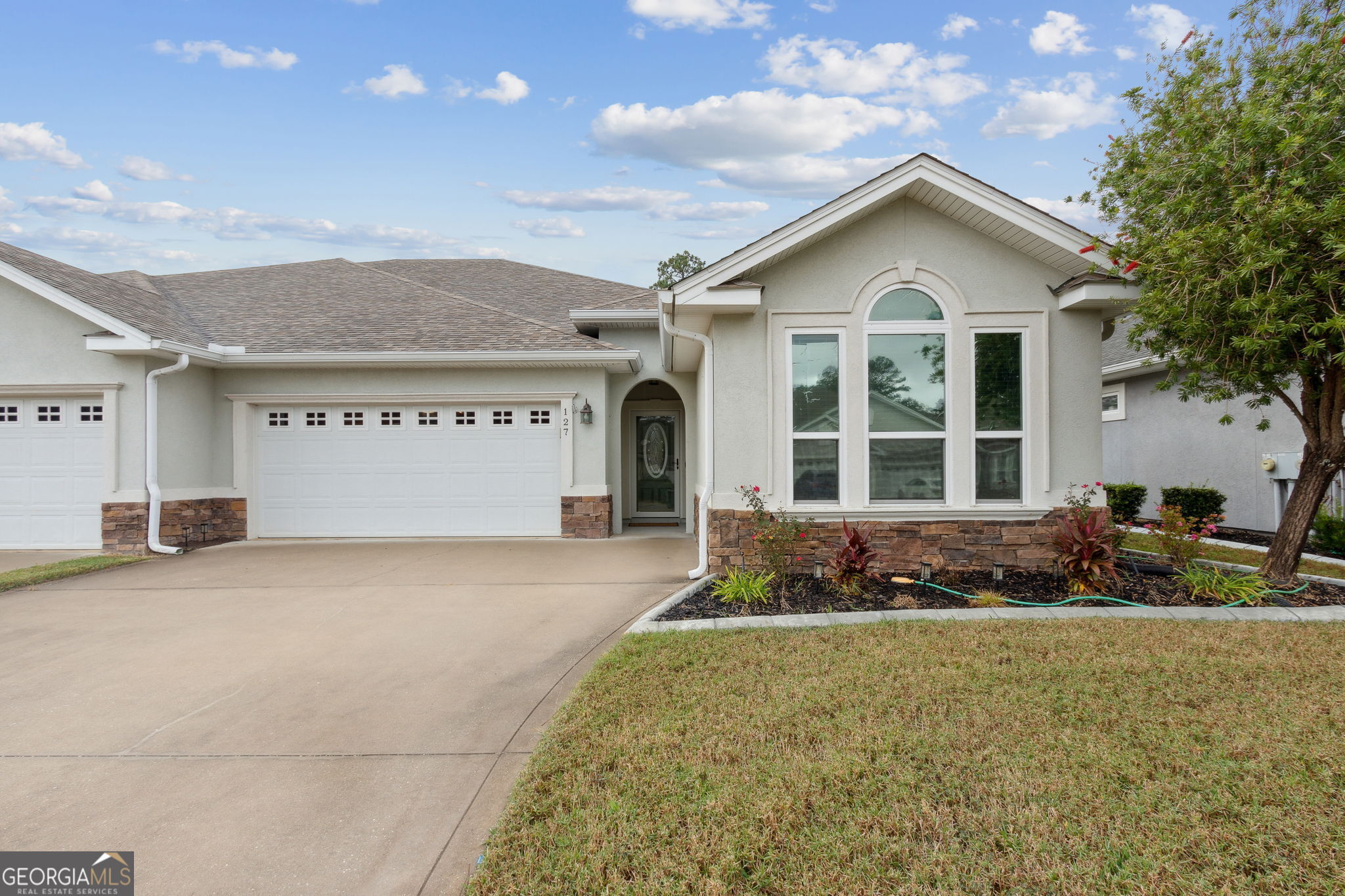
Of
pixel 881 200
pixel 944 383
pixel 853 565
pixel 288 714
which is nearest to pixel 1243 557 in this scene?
pixel 944 383

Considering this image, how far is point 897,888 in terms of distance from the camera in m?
2.31

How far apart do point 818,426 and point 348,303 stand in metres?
10.1

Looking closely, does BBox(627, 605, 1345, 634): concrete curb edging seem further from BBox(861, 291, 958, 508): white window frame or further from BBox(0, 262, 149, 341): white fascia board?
BBox(0, 262, 149, 341): white fascia board

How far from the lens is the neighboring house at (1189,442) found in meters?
10.5

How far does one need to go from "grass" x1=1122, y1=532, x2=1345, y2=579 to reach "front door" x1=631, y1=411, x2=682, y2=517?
26.4ft

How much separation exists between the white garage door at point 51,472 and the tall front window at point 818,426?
34.3ft

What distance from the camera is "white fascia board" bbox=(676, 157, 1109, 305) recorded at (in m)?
6.71

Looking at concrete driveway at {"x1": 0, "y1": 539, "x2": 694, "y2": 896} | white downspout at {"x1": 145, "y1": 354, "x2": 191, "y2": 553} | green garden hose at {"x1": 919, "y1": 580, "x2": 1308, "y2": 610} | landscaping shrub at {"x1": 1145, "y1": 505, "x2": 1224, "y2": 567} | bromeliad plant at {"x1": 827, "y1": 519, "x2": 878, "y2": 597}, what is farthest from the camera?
white downspout at {"x1": 145, "y1": 354, "x2": 191, "y2": 553}

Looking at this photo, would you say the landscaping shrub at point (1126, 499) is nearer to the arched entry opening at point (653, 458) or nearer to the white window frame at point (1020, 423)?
the white window frame at point (1020, 423)

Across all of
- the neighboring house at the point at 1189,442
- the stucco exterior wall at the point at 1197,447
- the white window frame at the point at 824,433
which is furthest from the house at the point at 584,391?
the stucco exterior wall at the point at 1197,447

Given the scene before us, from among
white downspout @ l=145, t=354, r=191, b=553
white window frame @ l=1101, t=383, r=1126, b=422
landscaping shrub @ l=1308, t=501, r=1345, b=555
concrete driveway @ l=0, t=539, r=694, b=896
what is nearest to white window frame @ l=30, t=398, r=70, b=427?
white downspout @ l=145, t=354, r=191, b=553

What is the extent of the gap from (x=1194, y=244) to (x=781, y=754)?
5.72m

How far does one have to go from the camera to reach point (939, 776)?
3041 mm

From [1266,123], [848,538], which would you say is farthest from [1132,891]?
[1266,123]
